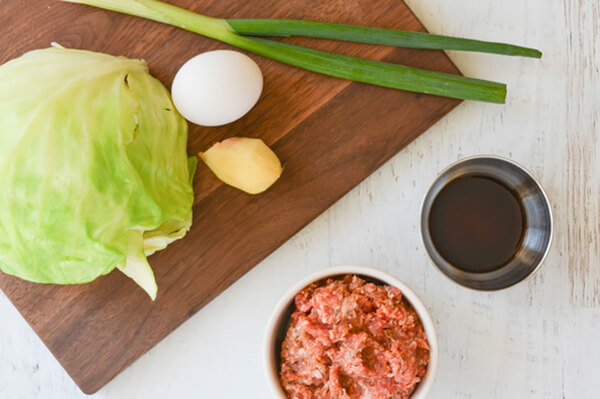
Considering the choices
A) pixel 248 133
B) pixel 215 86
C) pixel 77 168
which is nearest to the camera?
pixel 77 168

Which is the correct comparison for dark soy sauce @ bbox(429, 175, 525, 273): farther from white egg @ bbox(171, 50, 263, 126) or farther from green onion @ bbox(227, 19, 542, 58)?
white egg @ bbox(171, 50, 263, 126)

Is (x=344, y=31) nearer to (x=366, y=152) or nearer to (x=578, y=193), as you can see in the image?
(x=366, y=152)

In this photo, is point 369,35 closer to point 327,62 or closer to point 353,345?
point 327,62

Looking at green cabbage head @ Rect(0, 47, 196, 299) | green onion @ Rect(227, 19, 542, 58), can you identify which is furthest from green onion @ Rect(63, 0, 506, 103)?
green cabbage head @ Rect(0, 47, 196, 299)

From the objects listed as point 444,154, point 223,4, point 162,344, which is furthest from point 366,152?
point 162,344

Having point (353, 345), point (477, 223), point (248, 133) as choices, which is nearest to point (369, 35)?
point (248, 133)

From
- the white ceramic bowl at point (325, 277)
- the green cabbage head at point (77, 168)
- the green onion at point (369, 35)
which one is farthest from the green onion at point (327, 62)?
Result: the white ceramic bowl at point (325, 277)
